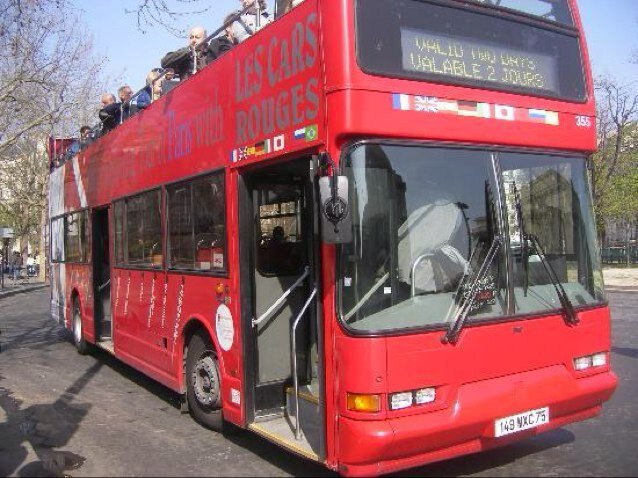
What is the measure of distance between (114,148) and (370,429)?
6.39 metres

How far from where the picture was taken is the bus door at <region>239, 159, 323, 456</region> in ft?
17.6

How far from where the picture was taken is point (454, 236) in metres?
4.37

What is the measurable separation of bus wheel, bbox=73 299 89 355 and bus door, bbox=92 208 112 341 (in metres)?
0.84

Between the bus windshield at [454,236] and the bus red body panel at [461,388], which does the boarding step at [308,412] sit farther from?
the bus windshield at [454,236]

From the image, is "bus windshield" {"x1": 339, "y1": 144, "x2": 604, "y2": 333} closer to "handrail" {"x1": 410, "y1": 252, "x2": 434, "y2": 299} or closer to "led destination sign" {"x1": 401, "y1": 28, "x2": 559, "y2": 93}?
"handrail" {"x1": 410, "y1": 252, "x2": 434, "y2": 299}

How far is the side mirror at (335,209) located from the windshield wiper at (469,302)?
943mm

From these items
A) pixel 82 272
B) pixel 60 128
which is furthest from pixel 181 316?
pixel 60 128

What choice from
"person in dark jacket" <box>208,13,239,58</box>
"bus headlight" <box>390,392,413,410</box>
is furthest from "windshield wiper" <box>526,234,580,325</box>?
"person in dark jacket" <box>208,13,239,58</box>

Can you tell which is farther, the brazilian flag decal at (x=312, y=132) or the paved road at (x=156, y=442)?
the paved road at (x=156, y=442)

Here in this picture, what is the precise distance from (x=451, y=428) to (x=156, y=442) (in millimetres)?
2986

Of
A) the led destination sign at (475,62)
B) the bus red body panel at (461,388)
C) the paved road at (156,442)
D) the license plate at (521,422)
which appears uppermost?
the led destination sign at (475,62)

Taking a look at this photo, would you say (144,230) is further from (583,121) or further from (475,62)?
(583,121)

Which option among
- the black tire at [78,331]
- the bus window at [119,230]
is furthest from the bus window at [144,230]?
the black tire at [78,331]

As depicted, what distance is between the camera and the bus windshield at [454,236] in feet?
13.5
